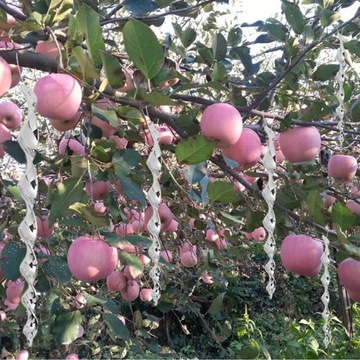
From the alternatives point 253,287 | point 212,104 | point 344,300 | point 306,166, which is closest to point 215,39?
point 212,104

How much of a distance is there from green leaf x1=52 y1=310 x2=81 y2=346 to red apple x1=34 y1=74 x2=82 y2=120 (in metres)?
0.46

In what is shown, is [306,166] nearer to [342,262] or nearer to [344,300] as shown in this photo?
[342,262]

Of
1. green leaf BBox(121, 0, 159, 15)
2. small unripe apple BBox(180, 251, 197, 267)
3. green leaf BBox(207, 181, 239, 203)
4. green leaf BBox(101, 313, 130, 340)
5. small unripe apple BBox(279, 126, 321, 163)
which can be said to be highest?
green leaf BBox(121, 0, 159, 15)

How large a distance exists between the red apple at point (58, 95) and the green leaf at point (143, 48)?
97 millimetres

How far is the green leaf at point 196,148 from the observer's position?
88 cm

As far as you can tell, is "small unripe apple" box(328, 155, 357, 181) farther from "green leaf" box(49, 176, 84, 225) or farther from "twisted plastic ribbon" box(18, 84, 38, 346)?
"twisted plastic ribbon" box(18, 84, 38, 346)

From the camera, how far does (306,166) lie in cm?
116

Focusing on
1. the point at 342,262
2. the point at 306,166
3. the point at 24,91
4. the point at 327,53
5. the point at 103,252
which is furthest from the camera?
the point at 327,53

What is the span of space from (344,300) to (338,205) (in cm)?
278

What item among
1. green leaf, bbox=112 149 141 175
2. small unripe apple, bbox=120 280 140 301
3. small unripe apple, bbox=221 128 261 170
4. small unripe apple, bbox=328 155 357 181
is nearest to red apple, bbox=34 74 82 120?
green leaf, bbox=112 149 141 175

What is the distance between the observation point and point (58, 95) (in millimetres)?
736

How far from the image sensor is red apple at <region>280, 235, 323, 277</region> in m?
1.01

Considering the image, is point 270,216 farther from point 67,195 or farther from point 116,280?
point 116,280

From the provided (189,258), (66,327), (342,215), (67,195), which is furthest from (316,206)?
(189,258)
